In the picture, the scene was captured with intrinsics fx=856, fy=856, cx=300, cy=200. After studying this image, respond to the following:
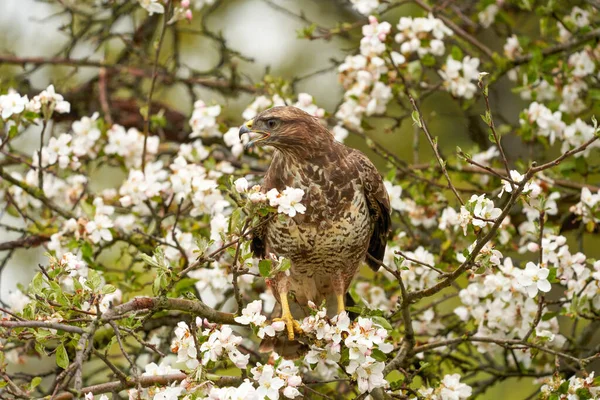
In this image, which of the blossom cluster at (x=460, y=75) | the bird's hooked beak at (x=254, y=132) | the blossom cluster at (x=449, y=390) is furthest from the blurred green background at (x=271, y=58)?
the blossom cluster at (x=449, y=390)

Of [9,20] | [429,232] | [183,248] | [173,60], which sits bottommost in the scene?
[183,248]

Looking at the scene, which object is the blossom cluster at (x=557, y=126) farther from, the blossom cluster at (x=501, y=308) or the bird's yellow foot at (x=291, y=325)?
the bird's yellow foot at (x=291, y=325)

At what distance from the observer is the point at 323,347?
134 inches

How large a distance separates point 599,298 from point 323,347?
1518mm

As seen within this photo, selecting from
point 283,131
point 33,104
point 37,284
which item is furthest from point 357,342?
point 33,104

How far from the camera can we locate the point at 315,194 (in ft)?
13.3

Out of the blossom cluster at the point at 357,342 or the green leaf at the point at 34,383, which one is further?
the blossom cluster at the point at 357,342

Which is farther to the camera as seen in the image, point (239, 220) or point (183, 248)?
point (183, 248)

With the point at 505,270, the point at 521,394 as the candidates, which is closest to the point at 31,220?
the point at 505,270

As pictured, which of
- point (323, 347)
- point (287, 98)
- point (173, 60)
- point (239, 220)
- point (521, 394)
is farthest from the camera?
point (521, 394)

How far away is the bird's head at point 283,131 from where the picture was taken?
4086 mm

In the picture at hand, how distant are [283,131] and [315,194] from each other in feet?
1.12

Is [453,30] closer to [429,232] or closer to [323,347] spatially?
[429,232]

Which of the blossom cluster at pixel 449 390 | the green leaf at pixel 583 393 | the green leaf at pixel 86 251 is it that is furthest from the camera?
the green leaf at pixel 86 251
